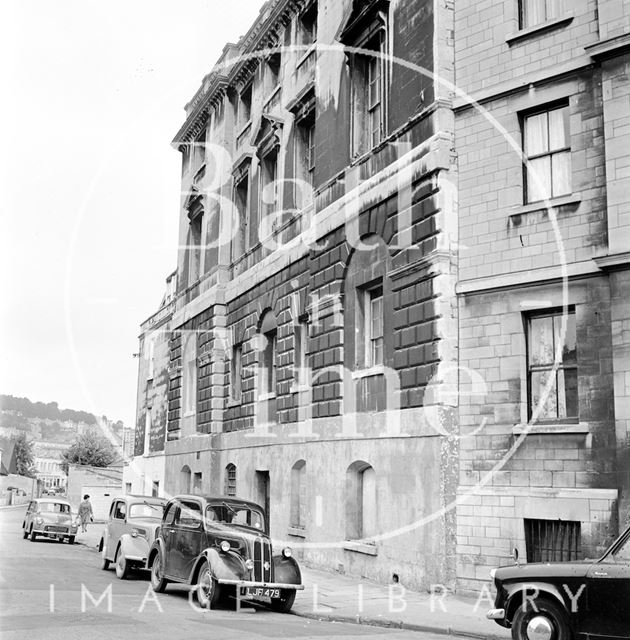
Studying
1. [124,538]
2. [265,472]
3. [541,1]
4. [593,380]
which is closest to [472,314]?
[593,380]

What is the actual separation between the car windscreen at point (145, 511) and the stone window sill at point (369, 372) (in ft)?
17.5

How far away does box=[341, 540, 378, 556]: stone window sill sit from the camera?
17703mm

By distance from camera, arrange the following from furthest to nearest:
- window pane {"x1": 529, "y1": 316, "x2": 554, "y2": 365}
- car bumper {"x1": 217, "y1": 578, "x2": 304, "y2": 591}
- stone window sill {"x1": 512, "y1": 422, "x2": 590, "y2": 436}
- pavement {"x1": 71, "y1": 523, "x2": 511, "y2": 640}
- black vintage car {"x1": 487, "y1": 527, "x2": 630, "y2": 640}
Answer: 1. window pane {"x1": 529, "y1": 316, "x2": 554, "y2": 365}
2. stone window sill {"x1": 512, "y1": 422, "x2": 590, "y2": 436}
3. car bumper {"x1": 217, "y1": 578, "x2": 304, "y2": 591}
4. pavement {"x1": 71, "y1": 523, "x2": 511, "y2": 640}
5. black vintage car {"x1": 487, "y1": 527, "x2": 630, "y2": 640}

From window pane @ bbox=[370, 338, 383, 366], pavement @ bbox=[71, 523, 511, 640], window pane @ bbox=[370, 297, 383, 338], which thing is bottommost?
pavement @ bbox=[71, 523, 511, 640]

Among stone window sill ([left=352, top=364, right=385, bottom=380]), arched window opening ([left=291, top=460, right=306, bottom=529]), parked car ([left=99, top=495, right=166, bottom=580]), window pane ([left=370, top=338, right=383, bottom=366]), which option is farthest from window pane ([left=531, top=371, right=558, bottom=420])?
arched window opening ([left=291, top=460, right=306, bottom=529])

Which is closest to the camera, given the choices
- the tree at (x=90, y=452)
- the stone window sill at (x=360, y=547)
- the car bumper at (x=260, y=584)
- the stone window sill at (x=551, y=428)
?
the car bumper at (x=260, y=584)

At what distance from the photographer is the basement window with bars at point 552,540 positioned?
14250 millimetres

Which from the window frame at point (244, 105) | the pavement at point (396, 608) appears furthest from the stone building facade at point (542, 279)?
the window frame at point (244, 105)

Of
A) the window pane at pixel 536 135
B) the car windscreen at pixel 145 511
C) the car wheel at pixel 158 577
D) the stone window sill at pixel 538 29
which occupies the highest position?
the stone window sill at pixel 538 29

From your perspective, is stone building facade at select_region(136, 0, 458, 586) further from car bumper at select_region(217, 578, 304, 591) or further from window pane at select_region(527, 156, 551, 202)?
car bumper at select_region(217, 578, 304, 591)

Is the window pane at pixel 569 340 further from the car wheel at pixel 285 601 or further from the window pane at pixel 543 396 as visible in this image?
the car wheel at pixel 285 601

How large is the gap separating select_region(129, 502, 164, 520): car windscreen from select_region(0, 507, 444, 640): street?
1654 mm

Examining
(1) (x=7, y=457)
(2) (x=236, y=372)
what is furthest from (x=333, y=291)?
(1) (x=7, y=457)

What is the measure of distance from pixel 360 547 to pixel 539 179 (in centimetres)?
834
